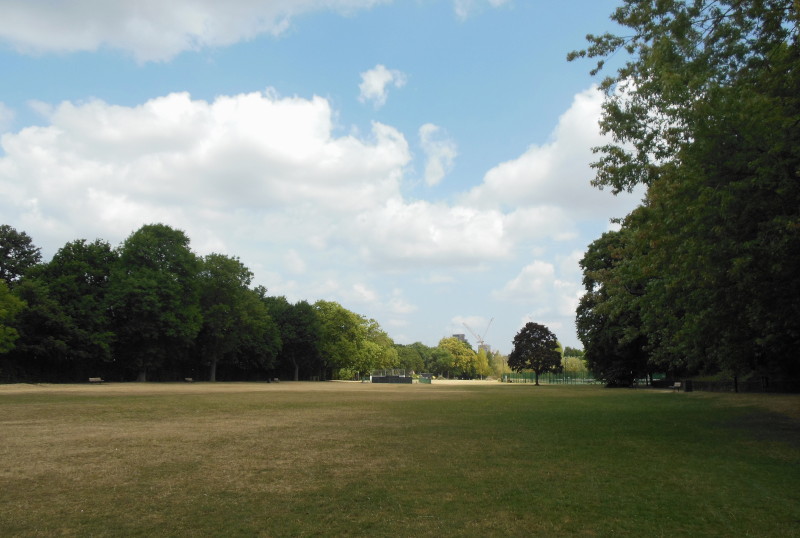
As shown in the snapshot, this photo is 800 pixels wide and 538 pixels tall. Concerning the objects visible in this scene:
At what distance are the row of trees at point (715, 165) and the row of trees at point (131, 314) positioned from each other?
54.3 metres

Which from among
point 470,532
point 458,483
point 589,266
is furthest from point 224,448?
point 589,266

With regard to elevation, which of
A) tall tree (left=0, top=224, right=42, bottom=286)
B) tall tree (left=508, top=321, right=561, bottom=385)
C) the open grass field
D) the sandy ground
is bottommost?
the sandy ground

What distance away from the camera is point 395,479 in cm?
964

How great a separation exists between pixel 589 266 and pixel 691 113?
157ft

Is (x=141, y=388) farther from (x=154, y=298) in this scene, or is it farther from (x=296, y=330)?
(x=296, y=330)

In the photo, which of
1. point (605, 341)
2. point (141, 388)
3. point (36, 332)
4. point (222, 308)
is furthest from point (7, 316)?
point (605, 341)

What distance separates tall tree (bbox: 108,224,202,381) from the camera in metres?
60.4

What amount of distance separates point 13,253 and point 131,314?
25379 millimetres

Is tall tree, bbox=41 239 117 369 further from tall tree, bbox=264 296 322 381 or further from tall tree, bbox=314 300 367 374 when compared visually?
tall tree, bbox=314 300 367 374

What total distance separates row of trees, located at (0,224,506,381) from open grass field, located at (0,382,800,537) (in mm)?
43767

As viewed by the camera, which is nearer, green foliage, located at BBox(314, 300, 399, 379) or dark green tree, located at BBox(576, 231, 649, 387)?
dark green tree, located at BBox(576, 231, 649, 387)

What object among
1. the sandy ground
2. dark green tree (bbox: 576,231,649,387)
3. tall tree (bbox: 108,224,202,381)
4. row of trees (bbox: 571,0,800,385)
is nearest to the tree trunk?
tall tree (bbox: 108,224,202,381)

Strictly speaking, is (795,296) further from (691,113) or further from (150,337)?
(150,337)

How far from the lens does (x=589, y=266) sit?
58.5 m
